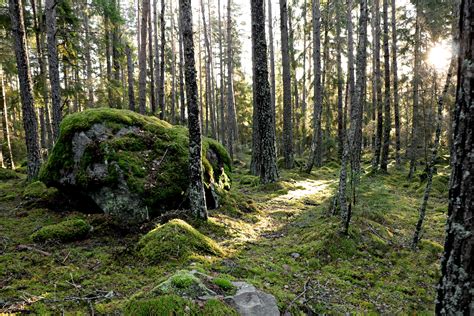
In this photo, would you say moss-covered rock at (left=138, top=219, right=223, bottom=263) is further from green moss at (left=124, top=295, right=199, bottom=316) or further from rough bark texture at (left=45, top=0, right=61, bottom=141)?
rough bark texture at (left=45, top=0, right=61, bottom=141)

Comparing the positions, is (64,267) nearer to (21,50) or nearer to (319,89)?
(21,50)

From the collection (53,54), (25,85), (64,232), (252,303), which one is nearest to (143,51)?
(53,54)

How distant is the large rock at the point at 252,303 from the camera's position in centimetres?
354

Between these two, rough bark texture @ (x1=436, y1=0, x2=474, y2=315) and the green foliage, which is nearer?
rough bark texture @ (x1=436, y1=0, x2=474, y2=315)

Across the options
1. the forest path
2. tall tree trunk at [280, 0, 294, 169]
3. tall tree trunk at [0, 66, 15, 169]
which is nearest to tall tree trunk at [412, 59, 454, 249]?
the forest path

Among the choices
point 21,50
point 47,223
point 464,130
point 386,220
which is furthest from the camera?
point 21,50

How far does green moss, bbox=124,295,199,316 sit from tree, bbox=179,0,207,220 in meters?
3.54

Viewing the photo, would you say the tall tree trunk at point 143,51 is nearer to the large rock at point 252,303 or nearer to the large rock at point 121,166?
the large rock at point 121,166

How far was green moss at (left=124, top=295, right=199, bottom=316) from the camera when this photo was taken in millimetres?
3219

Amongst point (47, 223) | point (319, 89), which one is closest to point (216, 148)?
point (47, 223)

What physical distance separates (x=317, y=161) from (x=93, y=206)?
57.7 feet

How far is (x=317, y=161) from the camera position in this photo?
882 inches

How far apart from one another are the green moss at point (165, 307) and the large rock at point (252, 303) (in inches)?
19.9

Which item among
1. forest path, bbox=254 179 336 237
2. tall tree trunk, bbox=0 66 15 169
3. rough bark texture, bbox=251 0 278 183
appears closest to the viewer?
forest path, bbox=254 179 336 237
